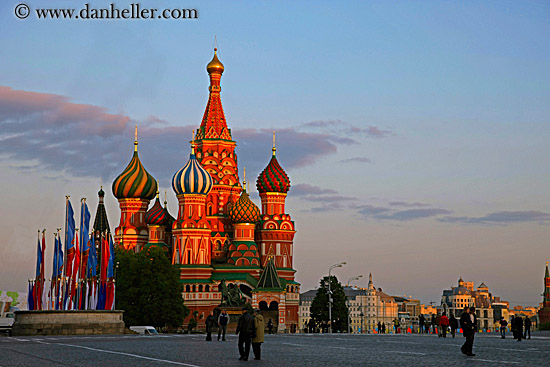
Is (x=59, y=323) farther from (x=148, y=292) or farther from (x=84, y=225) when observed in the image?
(x=148, y=292)

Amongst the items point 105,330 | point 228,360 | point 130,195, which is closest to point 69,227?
point 105,330

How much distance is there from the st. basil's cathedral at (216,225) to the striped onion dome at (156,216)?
117 mm

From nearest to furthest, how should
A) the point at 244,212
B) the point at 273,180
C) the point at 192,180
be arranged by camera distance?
1. the point at 192,180
2. the point at 244,212
3. the point at 273,180

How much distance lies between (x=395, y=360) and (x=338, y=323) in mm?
73044

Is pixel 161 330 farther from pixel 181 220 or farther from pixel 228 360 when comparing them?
pixel 228 360

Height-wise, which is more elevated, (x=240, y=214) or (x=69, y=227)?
(x=240, y=214)

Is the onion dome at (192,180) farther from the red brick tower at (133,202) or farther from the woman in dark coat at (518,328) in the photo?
the woman in dark coat at (518,328)

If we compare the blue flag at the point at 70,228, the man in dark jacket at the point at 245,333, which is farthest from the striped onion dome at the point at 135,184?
the man in dark jacket at the point at 245,333

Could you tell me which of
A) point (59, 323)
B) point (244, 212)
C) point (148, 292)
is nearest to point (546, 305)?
point (244, 212)

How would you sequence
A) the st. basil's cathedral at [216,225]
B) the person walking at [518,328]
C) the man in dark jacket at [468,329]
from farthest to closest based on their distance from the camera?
the st. basil's cathedral at [216,225]
the person walking at [518,328]
the man in dark jacket at [468,329]

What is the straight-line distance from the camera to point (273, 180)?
103438mm

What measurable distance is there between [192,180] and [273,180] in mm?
12666

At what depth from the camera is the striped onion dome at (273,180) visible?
103188 mm

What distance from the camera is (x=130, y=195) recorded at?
100375 mm
